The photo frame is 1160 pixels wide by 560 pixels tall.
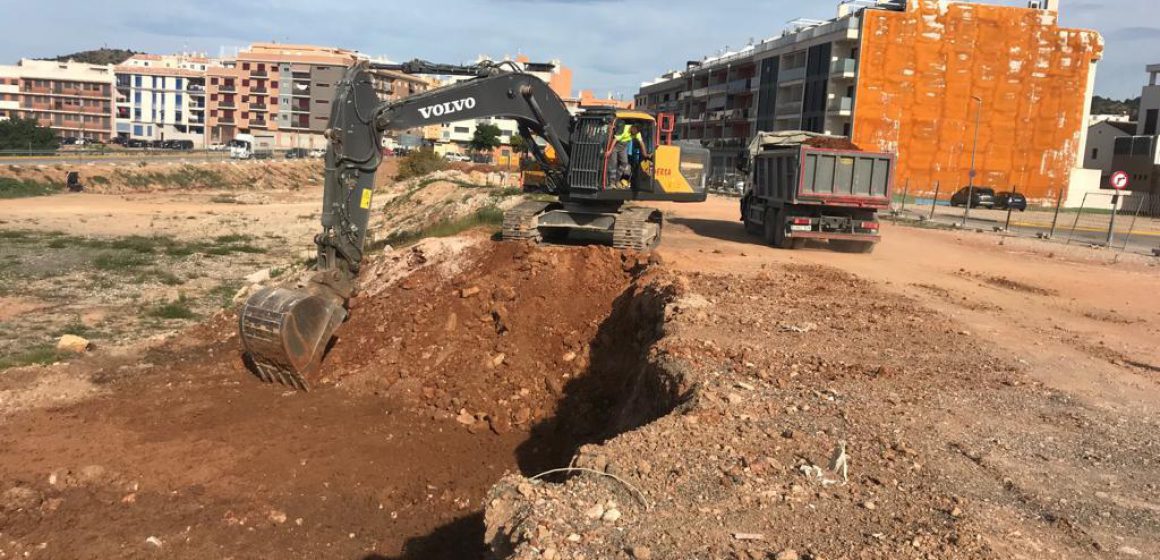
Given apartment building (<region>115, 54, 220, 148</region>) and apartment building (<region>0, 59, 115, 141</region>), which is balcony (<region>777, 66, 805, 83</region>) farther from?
apartment building (<region>0, 59, 115, 141</region>)

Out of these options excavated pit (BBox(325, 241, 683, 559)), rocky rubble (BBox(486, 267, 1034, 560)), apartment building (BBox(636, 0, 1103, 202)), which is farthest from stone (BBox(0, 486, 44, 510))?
apartment building (BBox(636, 0, 1103, 202))

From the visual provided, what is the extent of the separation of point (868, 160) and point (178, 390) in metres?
15.1

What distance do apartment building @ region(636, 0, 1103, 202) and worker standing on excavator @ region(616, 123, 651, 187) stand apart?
48543 mm

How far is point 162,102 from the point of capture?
127m

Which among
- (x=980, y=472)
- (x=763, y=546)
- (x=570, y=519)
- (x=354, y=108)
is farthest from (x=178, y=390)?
(x=980, y=472)

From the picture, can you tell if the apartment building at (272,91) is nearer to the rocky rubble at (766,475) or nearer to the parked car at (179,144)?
the parked car at (179,144)

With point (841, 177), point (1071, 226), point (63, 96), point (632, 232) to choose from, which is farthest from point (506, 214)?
point (63, 96)

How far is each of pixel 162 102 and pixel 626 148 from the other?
130486 millimetres

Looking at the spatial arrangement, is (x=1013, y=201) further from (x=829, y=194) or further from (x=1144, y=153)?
(x=829, y=194)

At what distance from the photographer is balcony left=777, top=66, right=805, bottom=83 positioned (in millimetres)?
68500

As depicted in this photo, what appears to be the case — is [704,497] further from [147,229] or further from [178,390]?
[147,229]

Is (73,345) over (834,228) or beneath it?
beneath

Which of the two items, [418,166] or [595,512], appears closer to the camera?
[595,512]

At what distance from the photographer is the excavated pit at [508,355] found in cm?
919
